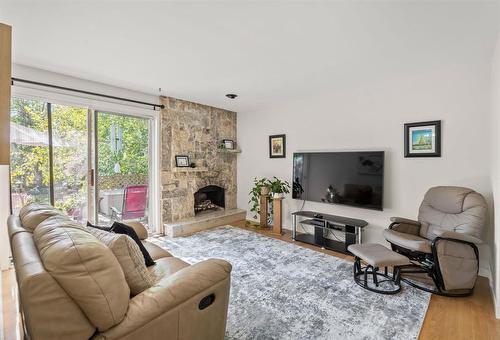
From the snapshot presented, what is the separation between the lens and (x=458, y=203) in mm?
2656

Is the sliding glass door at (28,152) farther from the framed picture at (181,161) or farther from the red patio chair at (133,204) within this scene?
the framed picture at (181,161)

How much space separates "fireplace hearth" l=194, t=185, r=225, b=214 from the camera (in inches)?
205

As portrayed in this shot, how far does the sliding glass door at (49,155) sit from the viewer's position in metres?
3.05

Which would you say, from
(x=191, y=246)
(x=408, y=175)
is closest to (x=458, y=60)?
(x=408, y=175)

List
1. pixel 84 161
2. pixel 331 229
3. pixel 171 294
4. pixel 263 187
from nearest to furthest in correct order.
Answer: pixel 171 294 < pixel 84 161 < pixel 331 229 < pixel 263 187

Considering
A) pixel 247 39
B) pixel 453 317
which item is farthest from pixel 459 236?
pixel 247 39

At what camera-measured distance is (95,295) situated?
105 centimetres

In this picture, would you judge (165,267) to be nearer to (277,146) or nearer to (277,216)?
(277,216)

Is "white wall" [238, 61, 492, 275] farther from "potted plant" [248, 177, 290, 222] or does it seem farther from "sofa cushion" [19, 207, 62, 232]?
"sofa cushion" [19, 207, 62, 232]

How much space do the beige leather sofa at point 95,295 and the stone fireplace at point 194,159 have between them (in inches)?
118

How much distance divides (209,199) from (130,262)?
13.8 feet

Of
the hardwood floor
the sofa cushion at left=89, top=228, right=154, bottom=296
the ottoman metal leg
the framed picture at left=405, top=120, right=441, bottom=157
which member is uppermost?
the framed picture at left=405, top=120, right=441, bottom=157

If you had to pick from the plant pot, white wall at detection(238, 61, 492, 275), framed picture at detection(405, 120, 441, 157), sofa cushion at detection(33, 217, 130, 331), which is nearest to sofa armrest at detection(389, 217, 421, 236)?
white wall at detection(238, 61, 492, 275)

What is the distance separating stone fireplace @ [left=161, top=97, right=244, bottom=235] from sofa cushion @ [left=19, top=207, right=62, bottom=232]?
2612 mm
